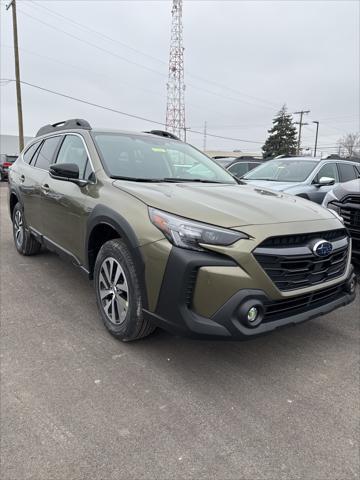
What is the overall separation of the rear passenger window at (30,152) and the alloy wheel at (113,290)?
9.14 feet

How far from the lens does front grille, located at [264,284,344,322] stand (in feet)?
7.52

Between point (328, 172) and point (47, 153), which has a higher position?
point (47, 153)

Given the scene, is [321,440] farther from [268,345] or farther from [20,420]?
[20,420]

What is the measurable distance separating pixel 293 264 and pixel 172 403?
1.17 meters

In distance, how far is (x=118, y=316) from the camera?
2859mm

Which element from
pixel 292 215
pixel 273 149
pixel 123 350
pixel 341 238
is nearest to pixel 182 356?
pixel 123 350

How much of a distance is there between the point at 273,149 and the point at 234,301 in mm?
53387

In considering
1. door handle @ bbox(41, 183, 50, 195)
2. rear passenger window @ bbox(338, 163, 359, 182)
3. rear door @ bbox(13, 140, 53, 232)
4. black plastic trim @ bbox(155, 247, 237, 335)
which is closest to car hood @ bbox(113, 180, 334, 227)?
black plastic trim @ bbox(155, 247, 237, 335)

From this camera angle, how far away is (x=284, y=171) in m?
7.40

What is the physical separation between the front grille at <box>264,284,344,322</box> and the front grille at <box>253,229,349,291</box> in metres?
0.09

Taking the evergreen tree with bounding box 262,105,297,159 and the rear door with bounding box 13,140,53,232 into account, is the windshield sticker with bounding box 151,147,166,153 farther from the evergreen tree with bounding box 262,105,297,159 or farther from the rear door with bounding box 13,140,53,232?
the evergreen tree with bounding box 262,105,297,159

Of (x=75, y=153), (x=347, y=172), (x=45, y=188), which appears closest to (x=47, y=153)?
(x=45, y=188)

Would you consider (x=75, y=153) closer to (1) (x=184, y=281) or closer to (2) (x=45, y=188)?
(2) (x=45, y=188)

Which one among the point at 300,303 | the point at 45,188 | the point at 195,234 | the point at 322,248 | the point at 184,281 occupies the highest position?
the point at 45,188
